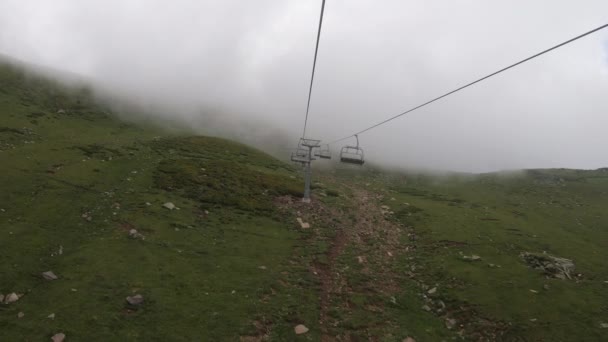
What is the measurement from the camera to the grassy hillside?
1894cm

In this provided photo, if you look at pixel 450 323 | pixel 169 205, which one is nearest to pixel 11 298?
pixel 169 205

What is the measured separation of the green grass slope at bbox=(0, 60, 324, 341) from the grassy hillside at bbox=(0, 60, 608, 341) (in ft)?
0.37

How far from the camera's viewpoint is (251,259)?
2798cm

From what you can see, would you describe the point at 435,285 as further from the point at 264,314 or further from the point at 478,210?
the point at 478,210

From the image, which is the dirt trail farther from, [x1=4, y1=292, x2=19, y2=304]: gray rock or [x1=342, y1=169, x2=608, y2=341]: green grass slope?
[x1=4, y1=292, x2=19, y2=304]: gray rock

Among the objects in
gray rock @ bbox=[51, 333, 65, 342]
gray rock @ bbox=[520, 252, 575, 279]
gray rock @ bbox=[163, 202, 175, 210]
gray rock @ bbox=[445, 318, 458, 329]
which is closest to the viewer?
gray rock @ bbox=[51, 333, 65, 342]

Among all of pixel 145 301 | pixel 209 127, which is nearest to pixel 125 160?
pixel 145 301

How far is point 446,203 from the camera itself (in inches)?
2514

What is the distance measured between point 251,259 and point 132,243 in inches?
346

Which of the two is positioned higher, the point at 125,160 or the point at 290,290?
the point at 125,160

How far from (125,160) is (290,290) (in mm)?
37839

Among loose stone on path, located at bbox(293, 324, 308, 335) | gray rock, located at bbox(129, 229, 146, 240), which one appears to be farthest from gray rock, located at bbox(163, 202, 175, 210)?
loose stone on path, located at bbox(293, 324, 308, 335)

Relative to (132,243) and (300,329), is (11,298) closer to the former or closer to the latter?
(132,243)

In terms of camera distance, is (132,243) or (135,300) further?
(132,243)
